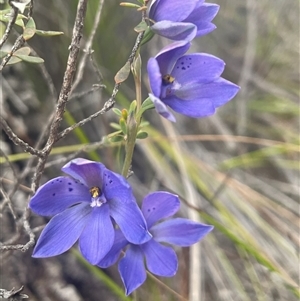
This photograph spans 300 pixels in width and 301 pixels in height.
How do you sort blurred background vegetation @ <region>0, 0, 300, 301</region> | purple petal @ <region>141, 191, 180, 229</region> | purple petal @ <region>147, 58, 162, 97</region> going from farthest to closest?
blurred background vegetation @ <region>0, 0, 300, 301</region>, purple petal @ <region>141, 191, 180, 229</region>, purple petal @ <region>147, 58, 162, 97</region>

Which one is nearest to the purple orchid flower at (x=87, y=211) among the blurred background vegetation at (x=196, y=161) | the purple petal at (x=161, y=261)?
the purple petal at (x=161, y=261)

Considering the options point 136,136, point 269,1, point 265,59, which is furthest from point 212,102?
point 269,1

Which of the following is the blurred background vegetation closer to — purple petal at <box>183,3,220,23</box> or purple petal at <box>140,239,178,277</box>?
purple petal at <box>140,239,178,277</box>

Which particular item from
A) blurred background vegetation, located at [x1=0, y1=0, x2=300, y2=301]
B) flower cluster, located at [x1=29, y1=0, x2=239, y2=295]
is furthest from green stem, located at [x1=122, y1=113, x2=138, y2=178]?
blurred background vegetation, located at [x1=0, y1=0, x2=300, y2=301]

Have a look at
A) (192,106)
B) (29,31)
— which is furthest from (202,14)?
(29,31)

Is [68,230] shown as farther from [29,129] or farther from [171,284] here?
[29,129]

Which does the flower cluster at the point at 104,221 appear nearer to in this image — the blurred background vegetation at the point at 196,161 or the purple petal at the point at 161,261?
the purple petal at the point at 161,261
